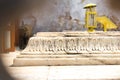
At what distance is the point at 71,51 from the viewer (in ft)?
15.0

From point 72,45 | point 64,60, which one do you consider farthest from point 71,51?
point 64,60

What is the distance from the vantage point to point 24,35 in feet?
25.4

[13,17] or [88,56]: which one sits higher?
[13,17]

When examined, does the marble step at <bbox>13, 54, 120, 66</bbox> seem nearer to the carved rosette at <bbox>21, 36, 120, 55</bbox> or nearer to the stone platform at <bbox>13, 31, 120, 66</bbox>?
the stone platform at <bbox>13, 31, 120, 66</bbox>

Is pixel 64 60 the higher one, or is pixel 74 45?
pixel 74 45

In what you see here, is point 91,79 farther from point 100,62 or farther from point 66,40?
point 66,40

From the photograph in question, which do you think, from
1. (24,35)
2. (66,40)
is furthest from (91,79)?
(24,35)

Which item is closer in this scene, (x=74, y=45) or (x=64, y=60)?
(x=64, y=60)

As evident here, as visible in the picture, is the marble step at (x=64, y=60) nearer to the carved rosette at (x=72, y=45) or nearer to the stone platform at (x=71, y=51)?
the stone platform at (x=71, y=51)

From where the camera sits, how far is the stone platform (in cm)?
436

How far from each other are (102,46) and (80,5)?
4.36 metres

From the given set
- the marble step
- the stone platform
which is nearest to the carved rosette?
the stone platform

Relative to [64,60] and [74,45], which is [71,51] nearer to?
[74,45]

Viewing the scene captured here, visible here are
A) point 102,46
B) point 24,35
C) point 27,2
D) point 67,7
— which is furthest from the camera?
point 67,7
